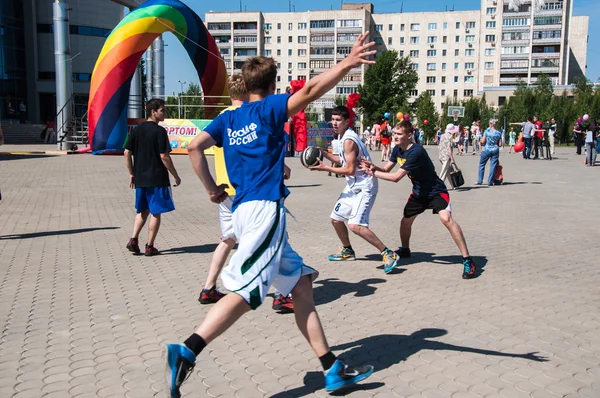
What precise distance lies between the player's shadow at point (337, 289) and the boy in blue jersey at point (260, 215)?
1.87 m

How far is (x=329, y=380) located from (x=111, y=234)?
6077 millimetres

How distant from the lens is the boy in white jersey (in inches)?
241

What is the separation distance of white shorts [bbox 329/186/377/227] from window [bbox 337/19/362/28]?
102 meters

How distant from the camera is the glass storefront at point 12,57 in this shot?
48656 mm

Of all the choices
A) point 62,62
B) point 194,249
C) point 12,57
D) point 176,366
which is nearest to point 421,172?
point 194,249

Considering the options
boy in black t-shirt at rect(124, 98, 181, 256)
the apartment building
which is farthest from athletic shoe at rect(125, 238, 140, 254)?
the apartment building

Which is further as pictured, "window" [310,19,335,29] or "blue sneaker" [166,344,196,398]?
"window" [310,19,335,29]

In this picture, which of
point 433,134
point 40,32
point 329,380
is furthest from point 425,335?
point 433,134

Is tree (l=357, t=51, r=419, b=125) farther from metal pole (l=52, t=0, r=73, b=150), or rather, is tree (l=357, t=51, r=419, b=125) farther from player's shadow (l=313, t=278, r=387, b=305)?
player's shadow (l=313, t=278, r=387, b=305)

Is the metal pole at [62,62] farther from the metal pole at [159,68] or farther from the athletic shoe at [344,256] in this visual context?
the athletic shoe at [344,256]

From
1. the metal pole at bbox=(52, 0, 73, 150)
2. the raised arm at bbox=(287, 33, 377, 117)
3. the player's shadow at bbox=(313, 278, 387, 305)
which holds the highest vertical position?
the metal pole at bbox=(52, 0, 73, 150)

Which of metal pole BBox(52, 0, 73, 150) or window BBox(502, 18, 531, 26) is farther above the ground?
window BBox(502, 18, 531, 26)

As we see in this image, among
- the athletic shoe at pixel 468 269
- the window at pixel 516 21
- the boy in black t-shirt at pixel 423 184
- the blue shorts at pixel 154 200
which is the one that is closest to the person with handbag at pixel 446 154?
the boy in black t-shirt at pixel 423 184

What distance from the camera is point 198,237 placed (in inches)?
338
